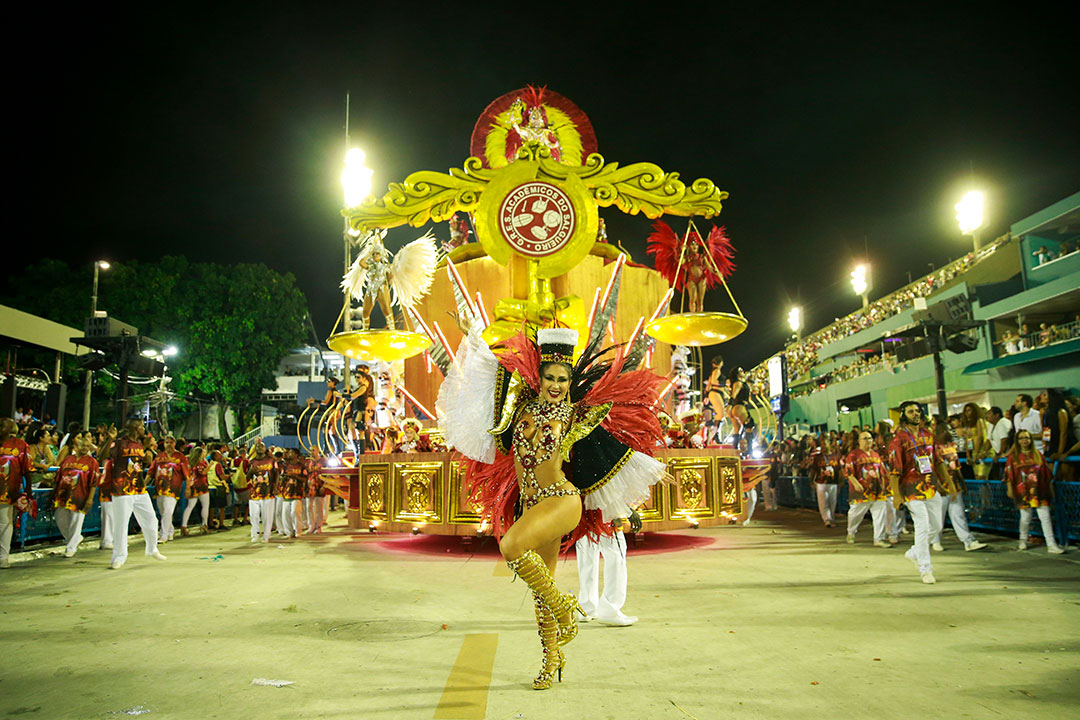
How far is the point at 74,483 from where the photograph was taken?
929 centimetres

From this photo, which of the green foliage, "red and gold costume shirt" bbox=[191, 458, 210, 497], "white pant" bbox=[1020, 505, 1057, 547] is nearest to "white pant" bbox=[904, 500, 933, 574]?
"white pant" bbox=[1020, 505, 1057, 547]

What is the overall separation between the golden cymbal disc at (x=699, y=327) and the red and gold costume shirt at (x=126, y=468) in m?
7.04

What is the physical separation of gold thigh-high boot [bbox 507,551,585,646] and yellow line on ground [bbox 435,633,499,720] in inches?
20.3

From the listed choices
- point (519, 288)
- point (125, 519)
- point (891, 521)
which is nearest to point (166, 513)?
point (125, 519)

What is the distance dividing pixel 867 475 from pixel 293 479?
9.20 meters

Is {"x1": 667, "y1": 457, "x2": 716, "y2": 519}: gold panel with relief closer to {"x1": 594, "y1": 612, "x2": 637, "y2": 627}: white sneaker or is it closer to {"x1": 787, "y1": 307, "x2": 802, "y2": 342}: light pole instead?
{"x1": 594, "y1": 612, "x2": 637, "y2": 627}: white sneaker

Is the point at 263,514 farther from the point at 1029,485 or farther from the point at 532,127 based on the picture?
the point at 1029,485

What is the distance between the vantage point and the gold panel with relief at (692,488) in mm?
8844

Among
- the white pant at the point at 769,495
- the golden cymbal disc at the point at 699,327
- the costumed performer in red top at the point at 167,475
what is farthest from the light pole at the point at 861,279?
the costumed performer in red top at the point at 167,475

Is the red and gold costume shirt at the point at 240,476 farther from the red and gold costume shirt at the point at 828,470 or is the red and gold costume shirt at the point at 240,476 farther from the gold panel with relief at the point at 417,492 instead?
the red and gold costume shirt at the point at 828,470

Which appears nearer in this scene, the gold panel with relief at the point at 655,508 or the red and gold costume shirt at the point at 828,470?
the gold panel with relief at the point at 655,508

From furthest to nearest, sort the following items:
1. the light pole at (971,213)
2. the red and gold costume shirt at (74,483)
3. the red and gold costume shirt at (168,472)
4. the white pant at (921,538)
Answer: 1. the light pole at (971,213)
2. the red and gold costume shirt at (168,472)
3. the red and gold costume shirt at (74,483)
4. the white pant at (921,538)

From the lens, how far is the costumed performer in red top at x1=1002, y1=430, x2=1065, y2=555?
26.3ft

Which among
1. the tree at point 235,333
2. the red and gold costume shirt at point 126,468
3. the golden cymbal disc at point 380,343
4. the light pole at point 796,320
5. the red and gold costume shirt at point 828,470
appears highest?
the light pole at point 796,320
